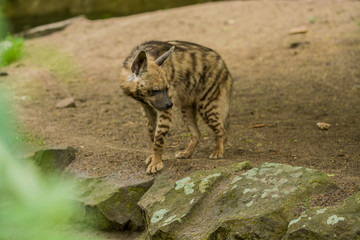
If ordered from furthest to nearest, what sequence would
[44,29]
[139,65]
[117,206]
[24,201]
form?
[44,29] → [139,65] → [117,206] → [24,201]

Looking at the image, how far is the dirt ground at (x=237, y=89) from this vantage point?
4734 millimetres

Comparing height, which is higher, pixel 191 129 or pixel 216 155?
pixel 191 129

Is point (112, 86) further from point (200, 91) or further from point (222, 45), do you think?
point (200, 91)

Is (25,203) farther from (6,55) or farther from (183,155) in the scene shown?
(183,155)

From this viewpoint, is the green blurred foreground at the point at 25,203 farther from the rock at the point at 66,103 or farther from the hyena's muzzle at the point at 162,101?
the rock at the point at 66,103

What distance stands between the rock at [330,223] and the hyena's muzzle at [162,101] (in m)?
1.85

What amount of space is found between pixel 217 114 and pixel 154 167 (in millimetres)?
1082

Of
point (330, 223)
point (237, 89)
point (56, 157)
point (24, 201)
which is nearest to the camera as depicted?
point (24, 201)

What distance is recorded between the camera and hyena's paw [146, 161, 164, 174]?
427 centimetres

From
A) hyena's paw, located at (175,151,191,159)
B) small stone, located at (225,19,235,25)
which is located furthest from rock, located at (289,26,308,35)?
hyena's paw, located at (175,151,191,159)

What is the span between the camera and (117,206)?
13.5 ft

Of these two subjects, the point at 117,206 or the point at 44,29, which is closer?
the point at 117,206

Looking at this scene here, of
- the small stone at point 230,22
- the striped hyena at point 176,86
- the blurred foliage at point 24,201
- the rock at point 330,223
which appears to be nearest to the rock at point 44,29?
the small stone at point 230,22

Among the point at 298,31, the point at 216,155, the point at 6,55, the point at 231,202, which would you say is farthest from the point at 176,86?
the point at 298,31
